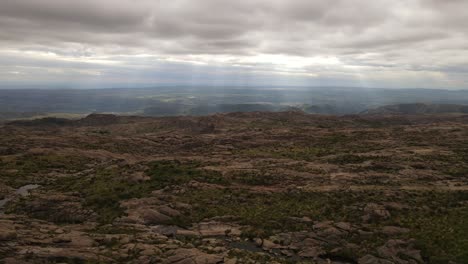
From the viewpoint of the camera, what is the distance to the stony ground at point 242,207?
29984mm

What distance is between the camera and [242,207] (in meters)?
43.7

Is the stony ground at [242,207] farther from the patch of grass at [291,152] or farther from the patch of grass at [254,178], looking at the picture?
the patch of grass at [291,152]

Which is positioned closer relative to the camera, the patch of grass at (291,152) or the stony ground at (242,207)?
the stony ground at (242,207)

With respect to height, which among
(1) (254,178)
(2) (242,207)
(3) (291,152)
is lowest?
(2) (242,207)

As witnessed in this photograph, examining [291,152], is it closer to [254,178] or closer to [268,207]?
[254,178]

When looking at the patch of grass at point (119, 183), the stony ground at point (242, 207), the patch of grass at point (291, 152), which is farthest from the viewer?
the patch of grass at point (291, 152)

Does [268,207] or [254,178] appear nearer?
[268,207]

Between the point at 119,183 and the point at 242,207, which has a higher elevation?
the point at 119,183

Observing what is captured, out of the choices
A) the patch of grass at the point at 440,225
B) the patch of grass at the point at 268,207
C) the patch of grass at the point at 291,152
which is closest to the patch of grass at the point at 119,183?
the patch of grass at the point at 268,207

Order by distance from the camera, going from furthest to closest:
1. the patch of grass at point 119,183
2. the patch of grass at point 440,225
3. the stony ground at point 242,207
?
the patch of grass at point 119,183, the patch of grass at point 440,225, the stony ground at point 242,207

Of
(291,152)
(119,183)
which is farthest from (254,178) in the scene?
(291,152)

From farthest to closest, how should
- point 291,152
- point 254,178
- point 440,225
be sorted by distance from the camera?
point 291,152
point 254,178
point 440,225

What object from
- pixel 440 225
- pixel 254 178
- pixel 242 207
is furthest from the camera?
pixel 254 178

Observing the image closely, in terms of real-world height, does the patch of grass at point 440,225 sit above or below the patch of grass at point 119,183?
above
